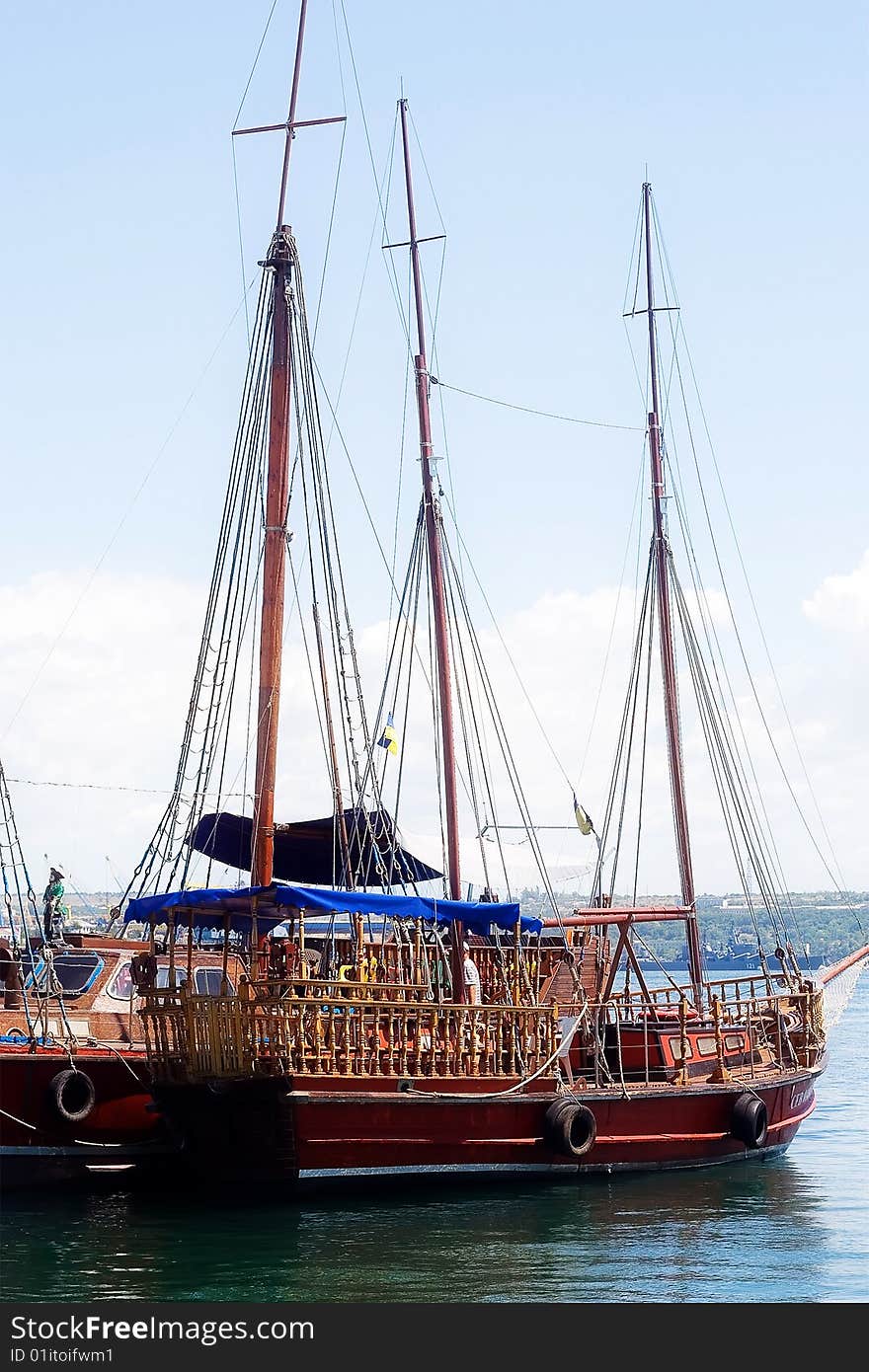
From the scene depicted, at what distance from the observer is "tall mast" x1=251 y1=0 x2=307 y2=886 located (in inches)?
1134

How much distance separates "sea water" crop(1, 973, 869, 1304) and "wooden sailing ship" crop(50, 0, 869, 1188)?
0.89 m

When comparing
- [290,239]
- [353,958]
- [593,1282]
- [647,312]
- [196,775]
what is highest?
[647,312]

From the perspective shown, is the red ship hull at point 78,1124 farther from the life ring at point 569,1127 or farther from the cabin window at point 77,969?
the life ring at point 569,1127

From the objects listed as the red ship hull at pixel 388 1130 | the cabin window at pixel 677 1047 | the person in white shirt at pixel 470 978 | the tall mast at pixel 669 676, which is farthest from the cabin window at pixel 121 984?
the tall mast at pixel 669 676

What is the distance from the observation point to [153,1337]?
1580 centimetres

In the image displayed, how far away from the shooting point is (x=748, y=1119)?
2906 cm

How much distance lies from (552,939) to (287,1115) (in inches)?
307

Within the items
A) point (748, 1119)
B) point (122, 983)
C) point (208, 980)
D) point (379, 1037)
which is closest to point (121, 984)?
point (122, 983)

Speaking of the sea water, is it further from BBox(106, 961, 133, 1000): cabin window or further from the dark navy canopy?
the dark navy canopy

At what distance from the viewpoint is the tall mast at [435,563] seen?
34.1 meters

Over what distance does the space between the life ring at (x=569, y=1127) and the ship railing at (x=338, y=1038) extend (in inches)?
28.8

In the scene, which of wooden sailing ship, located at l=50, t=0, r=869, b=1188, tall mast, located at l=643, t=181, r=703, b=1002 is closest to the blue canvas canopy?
wooden sailing ship, located at l=50, t=0, r=869, b=1188

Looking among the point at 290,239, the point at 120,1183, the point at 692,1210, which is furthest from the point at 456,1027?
the point at 290,239

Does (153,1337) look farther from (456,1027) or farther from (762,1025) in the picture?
(762,1025)
